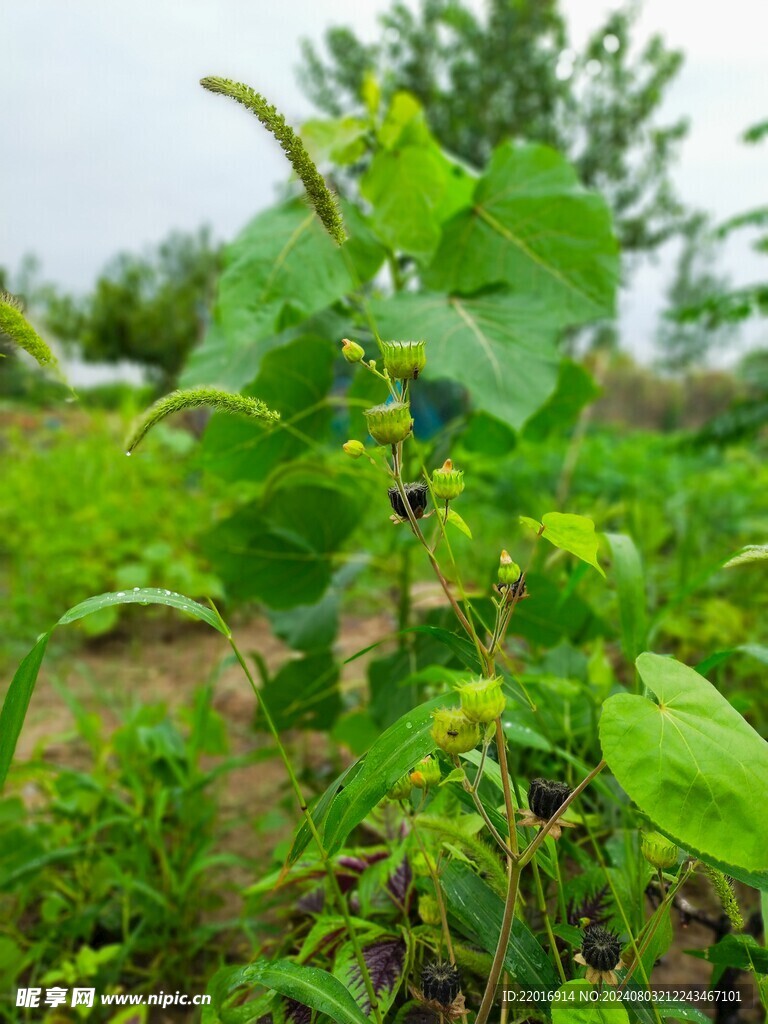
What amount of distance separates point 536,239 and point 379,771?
92cm

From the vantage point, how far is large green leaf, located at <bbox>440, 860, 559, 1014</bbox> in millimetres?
519

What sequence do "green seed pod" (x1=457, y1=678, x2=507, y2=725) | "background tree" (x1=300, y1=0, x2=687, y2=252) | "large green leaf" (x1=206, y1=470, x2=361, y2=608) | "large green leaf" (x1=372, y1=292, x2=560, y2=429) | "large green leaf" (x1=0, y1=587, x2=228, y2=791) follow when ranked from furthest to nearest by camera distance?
"background tree" (x1=300, y1=0, x2=687, y2=252)
"large green leaf" (x1=206, y1=470, x2=361, y2=608)
"large green leaf" (x1=372, y1=292, x2=560, y2=429)
"large green leaf" (x1=0, y1=587, x2=228, y2=791)
"green seed pod" (x1=457, y1=678, x2=507, y2=725)

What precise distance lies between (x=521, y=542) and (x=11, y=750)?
59.7 inches

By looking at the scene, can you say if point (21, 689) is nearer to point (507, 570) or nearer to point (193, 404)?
point (193, 404)

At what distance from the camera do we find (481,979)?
630 mm

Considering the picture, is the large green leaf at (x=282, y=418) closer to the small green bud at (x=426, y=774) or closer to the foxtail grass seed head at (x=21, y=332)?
the foxtail grass seed head at (x=21, y=332)

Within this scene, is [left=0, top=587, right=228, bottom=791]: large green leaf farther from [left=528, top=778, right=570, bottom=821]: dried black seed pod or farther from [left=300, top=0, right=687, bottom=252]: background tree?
[left=300, top=0, right=687, bottom=252]: background tree

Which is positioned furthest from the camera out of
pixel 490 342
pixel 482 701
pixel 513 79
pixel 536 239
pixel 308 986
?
pixel 513 79

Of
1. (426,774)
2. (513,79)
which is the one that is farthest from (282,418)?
(513,79)

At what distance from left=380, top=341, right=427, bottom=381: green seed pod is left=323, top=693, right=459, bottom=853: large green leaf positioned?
231 mm

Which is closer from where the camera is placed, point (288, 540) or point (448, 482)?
point (448, 482)

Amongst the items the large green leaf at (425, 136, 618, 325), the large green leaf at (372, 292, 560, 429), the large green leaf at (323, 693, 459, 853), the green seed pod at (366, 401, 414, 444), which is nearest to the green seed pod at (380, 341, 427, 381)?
the green seed pod at (366, 401, 414, 444)

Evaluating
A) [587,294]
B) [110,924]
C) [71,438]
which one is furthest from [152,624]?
[71,438]

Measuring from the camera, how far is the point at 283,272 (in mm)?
1029
